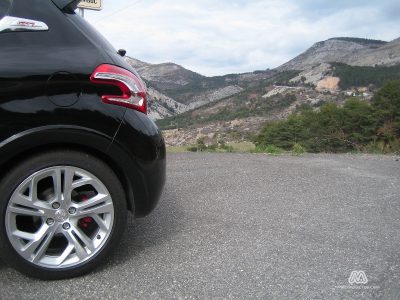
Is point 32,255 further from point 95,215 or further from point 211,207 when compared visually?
point 211,207

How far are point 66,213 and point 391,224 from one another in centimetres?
299

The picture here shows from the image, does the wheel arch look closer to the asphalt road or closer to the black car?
the black car

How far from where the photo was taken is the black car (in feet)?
7.40

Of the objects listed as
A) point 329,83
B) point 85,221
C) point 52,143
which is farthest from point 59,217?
Result: point 329,83

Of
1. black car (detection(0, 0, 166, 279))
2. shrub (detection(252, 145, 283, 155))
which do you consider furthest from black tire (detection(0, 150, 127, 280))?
shrub (detection(252, 145, 283, 155))

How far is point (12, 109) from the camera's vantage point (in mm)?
2230

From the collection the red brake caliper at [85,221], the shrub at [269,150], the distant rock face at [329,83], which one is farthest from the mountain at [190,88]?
the red brake caliper at [85,221]

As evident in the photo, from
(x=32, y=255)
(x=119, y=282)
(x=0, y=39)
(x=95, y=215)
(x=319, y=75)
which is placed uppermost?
(x=319, y=75)

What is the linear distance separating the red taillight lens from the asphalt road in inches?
44.6

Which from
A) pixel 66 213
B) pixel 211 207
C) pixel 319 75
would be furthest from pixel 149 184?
pixel 319 75

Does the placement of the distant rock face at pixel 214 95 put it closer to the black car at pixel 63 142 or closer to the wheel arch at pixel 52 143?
the black car at pixel 63 142

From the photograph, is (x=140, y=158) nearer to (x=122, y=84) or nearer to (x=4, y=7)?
(x=122, y=84)

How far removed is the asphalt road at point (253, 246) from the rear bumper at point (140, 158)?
51cm

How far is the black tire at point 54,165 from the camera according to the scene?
7.37 ft
